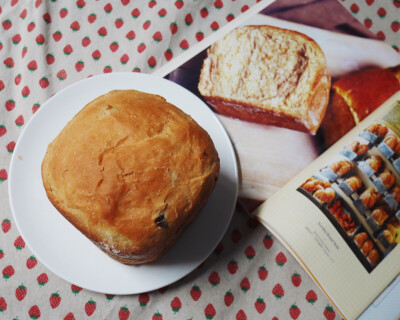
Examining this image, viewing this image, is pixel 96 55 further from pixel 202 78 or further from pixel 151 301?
pixel 151 301

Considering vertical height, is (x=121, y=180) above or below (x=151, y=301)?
above

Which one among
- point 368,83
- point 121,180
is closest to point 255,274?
point 121,180

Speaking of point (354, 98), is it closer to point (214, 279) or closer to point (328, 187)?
point (328, 187)

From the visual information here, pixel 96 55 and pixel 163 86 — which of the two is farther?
pixel 96 55

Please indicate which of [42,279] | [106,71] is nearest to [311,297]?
[42,279]

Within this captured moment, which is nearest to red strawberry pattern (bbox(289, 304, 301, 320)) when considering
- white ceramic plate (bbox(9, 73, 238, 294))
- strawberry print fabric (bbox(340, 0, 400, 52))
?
white ceramic plate (bbox(9, 73, 238, 294))

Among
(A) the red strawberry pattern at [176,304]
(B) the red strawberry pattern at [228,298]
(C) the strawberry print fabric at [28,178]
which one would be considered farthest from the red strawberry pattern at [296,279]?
(A) the red strawberry pattern at [176,304]
